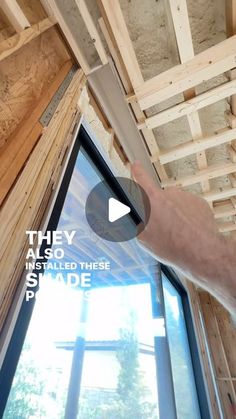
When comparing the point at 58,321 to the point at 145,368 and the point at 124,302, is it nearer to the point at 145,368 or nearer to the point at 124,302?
the point at 124,302

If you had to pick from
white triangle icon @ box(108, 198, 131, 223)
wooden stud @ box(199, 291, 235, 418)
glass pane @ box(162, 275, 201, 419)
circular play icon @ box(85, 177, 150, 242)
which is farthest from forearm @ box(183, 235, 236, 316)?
wooden stud @ box(199, 291, 235, 418)

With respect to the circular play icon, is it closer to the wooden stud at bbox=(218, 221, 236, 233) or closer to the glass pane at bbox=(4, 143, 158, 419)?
the glass pane at bbox=(4, 143, 158, 419)

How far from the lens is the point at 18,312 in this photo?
1.52ft

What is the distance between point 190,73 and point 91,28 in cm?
55

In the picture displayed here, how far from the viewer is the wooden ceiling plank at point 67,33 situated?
0.96 metres

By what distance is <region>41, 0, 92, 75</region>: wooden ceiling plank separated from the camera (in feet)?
3.15

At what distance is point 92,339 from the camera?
3.17 feet

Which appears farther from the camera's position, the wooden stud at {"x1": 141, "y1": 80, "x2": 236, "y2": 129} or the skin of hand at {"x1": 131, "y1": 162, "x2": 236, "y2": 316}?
the wooden stud at {"x1": 141, "y1": 80, "x2": 236, "y2": 129}

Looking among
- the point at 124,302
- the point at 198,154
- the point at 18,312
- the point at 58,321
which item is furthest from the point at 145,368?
the point at 198,154

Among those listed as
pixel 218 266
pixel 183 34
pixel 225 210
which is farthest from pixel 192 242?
pixel 225 210

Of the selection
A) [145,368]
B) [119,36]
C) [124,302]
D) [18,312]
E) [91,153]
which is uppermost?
[119,36]

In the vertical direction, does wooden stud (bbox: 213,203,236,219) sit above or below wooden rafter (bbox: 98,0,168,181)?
above

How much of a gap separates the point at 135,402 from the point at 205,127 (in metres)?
1.81

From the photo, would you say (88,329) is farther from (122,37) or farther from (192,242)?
(122,37)
